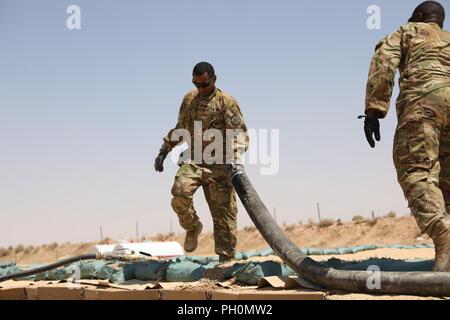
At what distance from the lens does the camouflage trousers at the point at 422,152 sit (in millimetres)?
4621

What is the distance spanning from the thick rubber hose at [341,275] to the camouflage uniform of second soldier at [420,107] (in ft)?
1.77

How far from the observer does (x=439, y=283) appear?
3.95 metres

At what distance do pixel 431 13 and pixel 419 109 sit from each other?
935 mm

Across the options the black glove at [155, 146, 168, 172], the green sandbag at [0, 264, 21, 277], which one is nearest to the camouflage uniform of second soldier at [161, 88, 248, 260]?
the black glove at [155, 146, 168, 172]

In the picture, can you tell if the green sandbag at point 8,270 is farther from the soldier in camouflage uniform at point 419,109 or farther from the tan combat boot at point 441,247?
the tan combat boot at point 441,247

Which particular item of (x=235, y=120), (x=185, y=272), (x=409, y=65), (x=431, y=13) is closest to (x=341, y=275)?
(x=409, y=65)

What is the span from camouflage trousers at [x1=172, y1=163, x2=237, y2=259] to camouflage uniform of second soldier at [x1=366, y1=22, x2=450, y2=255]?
2.63 meters

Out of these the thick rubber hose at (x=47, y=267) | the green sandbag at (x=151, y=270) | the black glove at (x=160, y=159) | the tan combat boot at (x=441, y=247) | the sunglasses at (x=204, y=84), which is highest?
the sunglasses at (x=204, y=84)

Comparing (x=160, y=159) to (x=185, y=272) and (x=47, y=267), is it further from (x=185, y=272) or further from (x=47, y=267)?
(x=185, y=272)

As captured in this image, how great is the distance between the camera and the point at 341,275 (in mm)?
4488

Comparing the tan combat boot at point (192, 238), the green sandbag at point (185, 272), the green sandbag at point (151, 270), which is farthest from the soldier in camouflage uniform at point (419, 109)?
the tan combat boot at point (192, 238)
